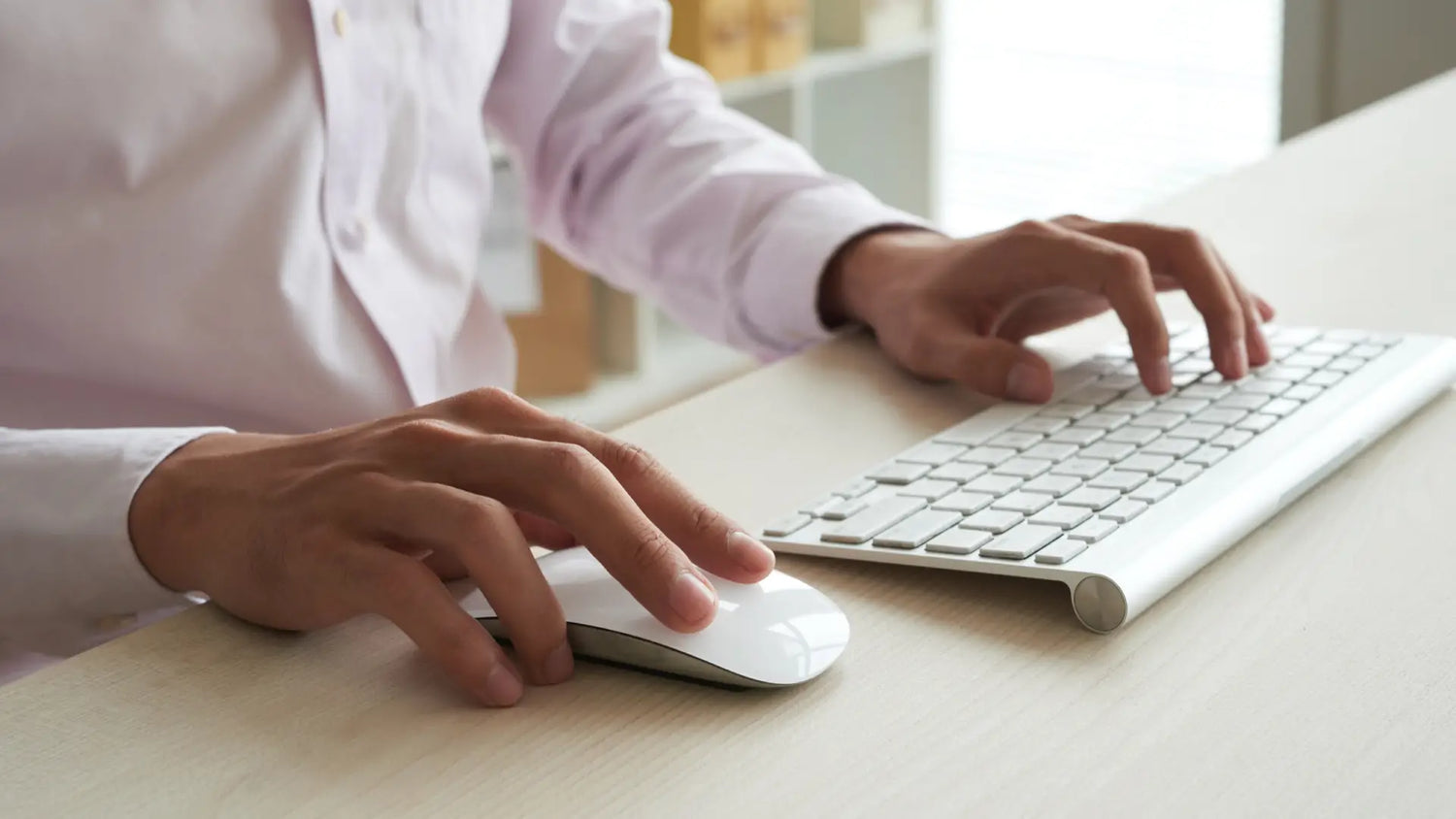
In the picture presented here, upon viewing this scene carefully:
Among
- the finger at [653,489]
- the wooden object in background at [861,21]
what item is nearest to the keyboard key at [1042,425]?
the finger at [653,489]

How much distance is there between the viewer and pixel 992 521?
613 millimetres

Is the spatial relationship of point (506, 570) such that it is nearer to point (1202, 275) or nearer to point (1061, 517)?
point (1061, 517)

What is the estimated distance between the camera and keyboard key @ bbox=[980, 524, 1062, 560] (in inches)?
22.9

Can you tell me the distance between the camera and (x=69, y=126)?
2.58 ft

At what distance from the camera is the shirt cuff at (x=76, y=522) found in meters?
0.64

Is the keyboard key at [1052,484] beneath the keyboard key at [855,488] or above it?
above

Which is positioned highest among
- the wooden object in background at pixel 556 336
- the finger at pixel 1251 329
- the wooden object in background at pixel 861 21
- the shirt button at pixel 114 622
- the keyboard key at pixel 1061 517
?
the finger at pixel 1251 329

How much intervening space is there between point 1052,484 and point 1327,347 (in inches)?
9.8

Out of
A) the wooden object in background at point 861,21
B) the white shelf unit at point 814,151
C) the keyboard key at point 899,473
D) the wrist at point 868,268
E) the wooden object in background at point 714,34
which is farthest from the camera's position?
the wooden object in background at point 861,21

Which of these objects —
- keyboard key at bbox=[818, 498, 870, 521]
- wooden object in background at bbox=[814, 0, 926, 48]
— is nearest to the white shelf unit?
wooden object in background at bbox=[814, 0, 926, 48]

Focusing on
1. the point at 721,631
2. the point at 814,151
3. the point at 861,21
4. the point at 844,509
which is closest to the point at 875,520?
the point at 844,509

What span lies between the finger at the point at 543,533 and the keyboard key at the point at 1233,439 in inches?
11.6

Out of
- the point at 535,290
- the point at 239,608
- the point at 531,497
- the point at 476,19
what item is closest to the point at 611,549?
the point at 531,497

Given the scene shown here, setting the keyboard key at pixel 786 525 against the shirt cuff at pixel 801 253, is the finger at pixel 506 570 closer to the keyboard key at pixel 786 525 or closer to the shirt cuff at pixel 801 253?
the keyboard key at pixel 786 525
